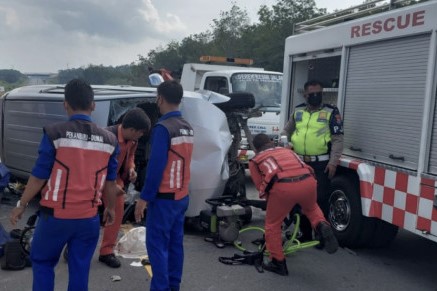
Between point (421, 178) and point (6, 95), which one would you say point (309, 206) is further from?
point (6, 95)

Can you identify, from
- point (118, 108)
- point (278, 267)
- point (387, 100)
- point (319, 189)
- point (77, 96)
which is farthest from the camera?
point (118, 108)

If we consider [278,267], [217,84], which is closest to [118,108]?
[278,267]

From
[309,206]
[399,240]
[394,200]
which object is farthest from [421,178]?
[399,240]

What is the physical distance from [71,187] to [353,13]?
408 centimetres

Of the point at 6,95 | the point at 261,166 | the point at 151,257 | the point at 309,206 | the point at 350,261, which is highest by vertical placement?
the point at 6,95

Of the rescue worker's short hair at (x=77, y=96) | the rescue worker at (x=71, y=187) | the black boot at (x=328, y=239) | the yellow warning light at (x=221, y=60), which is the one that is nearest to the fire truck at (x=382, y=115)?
the black boot at (x=328, y=239)

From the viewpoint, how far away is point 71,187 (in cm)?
326

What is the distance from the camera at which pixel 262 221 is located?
6.81 m

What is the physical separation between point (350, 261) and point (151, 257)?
248 cm

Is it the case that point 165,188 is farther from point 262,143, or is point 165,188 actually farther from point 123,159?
point 262,143

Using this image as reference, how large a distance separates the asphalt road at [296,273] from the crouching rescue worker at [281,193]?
29 cm

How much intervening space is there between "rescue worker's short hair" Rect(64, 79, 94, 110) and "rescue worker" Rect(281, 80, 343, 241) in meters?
3.06

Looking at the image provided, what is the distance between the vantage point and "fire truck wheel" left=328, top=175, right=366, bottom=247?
Answer: 5492 millimetres

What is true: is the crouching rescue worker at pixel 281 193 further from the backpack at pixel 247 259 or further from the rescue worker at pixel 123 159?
the rescue worker at pixel 123 159
